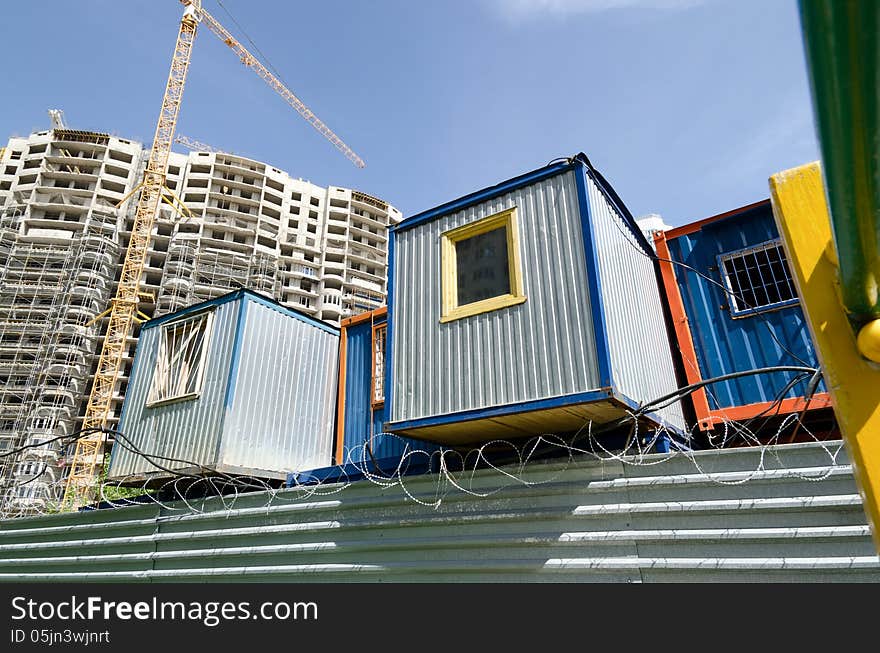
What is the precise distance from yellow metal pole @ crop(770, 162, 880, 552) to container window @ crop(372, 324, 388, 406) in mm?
10353

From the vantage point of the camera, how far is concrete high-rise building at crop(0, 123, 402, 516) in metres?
58.9

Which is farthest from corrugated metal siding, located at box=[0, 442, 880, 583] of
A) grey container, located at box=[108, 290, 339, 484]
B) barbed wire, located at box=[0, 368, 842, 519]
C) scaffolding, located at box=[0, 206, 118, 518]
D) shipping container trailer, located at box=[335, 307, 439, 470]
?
scaffolding, located at box=[0, 206, 118, 518]

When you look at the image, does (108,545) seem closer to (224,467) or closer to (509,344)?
(224,467)

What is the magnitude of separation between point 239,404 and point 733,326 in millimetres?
8869

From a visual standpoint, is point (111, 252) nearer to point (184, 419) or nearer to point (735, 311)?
point (184, 419)

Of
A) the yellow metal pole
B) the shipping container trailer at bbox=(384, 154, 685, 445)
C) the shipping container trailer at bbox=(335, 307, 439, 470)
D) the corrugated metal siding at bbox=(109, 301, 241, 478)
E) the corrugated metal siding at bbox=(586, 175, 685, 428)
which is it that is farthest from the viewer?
the shipping container trailer at bbox=(335, 307, 439, 470)

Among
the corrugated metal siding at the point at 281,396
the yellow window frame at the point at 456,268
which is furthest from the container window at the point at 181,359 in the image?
the yellow window frame at the point at 456,268

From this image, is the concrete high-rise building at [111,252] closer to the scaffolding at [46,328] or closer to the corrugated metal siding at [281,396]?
the scaffolding at [46,328]

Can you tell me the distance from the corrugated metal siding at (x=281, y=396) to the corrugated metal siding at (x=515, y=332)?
150 inches

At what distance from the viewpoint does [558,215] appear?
7641 mm

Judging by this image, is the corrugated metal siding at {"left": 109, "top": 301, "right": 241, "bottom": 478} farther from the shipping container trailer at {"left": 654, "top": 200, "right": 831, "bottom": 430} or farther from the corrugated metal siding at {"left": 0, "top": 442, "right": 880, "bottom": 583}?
the shipping container trailer at {"left": 654, "top": 200, "right": 831, "bottom": 430}

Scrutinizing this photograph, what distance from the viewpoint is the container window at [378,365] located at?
11.6 meters

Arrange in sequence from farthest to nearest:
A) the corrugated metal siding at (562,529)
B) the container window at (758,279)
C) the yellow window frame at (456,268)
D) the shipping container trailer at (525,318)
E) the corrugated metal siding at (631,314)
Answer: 1. the container window at (758,279)
2. the yellow window frame at (456,268)
3. the corrugated metal siding at (631,314)
4. the shipping container trailer at (525,318)
5. the corrugated metal siding at (562,529)

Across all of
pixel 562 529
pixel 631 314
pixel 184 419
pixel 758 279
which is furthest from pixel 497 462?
pixel 184 419
